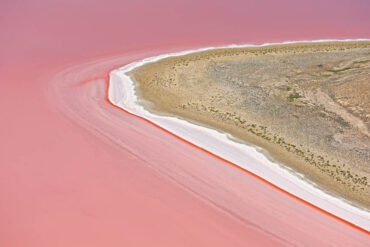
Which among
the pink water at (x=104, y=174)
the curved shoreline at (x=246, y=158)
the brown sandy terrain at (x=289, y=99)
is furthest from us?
the brown sandy terrain at (x=289, y=99)

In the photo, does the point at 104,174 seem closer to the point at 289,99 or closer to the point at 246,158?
the point at 246,158

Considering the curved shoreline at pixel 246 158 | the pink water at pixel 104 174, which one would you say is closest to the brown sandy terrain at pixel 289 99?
the curved shoreline at pixel 246 158

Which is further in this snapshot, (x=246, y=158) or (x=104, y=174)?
(x=246, y=158)

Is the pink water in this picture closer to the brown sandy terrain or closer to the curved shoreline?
the curved shoreline

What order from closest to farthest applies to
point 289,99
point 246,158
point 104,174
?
point 104,174, point 246,158, point 289,99

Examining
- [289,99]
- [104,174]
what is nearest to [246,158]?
[104,174]

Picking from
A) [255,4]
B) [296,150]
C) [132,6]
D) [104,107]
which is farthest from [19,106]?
[255,4]

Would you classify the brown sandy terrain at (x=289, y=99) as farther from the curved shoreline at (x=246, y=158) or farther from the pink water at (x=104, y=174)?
the pink water at (x=104, y=174)

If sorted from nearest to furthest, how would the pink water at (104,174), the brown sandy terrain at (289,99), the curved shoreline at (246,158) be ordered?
the pink water at (104,174) < the curved shoreline at (246,158) < the brown sandy terrain at (289,99)
